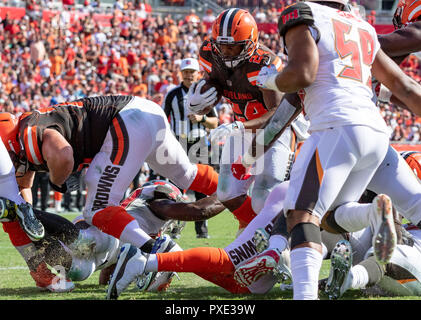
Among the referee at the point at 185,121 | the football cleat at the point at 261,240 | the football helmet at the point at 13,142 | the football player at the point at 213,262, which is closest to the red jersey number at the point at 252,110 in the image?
the football player at the point at 213,262

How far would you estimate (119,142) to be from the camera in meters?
4.84

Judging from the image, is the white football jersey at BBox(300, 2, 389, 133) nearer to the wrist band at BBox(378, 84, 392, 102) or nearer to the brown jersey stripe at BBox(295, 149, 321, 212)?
the brown jersey stripe at BBox(295, 149, 321, 212)

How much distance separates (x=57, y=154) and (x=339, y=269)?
2063mm

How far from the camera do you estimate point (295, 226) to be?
10.9 ft

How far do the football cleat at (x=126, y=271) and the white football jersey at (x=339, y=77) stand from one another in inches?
49.2

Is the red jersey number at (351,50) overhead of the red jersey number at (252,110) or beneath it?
overhead

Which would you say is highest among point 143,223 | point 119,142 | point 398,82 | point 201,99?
point 398,82

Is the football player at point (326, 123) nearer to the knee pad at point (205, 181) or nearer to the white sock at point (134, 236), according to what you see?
the white sock at point (134, 236)

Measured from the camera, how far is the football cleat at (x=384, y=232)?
315cm

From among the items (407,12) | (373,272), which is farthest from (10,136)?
(407,12)

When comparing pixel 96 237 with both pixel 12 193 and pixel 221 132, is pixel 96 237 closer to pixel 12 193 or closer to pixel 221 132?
pixel 12 193

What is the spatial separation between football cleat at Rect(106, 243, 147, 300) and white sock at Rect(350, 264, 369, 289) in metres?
1.18

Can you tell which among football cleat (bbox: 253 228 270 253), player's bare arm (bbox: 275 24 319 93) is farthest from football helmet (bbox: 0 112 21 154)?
player's bare arm (bbox: 275 24 319 93)
